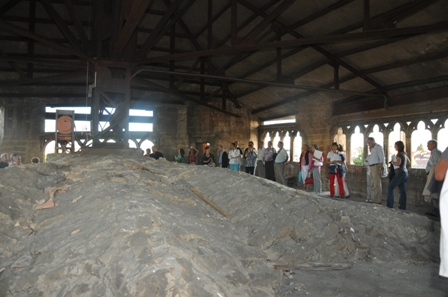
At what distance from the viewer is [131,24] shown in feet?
20.8

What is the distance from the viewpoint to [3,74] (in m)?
14.0

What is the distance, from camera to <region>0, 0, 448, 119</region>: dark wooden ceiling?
7.41 metres

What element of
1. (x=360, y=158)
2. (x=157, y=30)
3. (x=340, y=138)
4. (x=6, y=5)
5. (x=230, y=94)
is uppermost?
(x=6, y=5)

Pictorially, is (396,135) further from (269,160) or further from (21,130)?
(21,130)

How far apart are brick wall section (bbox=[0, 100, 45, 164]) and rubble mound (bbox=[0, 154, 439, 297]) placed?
33.0 ft

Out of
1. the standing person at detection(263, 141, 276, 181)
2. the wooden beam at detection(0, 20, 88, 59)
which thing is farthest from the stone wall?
the wooden beam at detection(0, 20, 88, 59)

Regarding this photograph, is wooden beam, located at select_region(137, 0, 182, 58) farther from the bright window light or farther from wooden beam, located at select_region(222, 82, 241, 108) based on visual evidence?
the bright window light

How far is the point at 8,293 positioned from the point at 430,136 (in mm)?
9325

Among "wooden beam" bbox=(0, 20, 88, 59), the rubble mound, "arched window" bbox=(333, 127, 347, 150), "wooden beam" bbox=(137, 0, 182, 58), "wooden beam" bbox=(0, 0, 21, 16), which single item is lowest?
the rubble mound

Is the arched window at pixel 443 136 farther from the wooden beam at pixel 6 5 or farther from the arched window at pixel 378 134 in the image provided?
the wooden beam at pixel 6 5

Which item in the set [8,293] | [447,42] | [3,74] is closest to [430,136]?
[447,42]

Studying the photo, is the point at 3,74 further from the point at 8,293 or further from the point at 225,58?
the point at 8,293

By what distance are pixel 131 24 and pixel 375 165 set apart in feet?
18.3

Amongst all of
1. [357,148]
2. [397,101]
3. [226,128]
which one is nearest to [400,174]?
[397,101]
